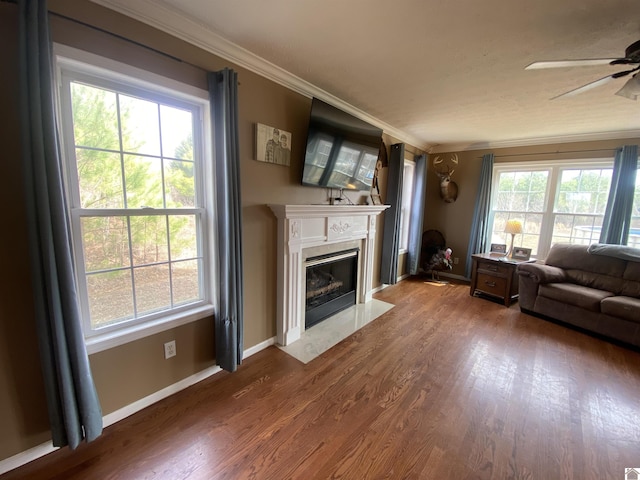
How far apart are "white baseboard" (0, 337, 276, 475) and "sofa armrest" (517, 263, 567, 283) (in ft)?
10.4

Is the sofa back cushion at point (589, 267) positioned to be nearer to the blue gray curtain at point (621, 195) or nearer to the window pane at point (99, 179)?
the blue gray curtain at point (621, 195)

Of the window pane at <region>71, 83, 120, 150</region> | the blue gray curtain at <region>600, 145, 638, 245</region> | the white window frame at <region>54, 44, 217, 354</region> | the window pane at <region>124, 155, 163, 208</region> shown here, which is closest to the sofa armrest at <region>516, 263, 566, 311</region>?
the blue gray curtain at <region>600, 145, 638, 245</region>

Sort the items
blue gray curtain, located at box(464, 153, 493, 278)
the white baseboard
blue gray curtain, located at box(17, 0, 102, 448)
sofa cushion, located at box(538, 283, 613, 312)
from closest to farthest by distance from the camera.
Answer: blue gray curtain, located at box(17, 0, 102, 448) < the white baseboard < sofa cushion, located at box(538, 283, 613, 312) < blue gray curtain, located at box(464, 153, 493, 278)

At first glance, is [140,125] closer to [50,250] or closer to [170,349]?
[50,250]

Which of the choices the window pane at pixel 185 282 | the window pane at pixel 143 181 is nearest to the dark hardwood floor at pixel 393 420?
the window pane at pixel 185 282

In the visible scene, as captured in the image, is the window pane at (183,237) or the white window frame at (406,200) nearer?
the window pane at (183,237)

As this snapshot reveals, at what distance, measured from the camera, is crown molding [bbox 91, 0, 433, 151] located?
4.51ft

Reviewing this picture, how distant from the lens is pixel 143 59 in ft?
4.81

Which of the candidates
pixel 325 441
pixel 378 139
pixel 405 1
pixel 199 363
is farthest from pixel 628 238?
pixel 199 363

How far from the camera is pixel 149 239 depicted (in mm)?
1667

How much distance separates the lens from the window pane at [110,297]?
1.50 meters

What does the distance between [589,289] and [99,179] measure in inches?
184

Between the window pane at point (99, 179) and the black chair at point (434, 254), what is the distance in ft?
14.5

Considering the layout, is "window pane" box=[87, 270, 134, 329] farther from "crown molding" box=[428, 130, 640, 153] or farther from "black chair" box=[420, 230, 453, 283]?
"crown molding" box=[428, 130, 640, 153]
